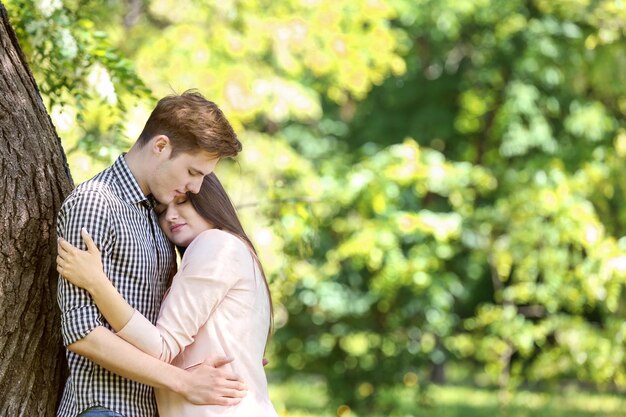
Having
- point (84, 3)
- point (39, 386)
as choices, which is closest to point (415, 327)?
point (84, 3)

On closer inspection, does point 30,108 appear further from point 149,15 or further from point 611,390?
point 611,390

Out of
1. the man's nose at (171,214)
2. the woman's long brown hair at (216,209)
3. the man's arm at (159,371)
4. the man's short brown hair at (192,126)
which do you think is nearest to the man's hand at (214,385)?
the man's arm at (159,371)

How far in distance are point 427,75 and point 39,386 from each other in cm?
1249

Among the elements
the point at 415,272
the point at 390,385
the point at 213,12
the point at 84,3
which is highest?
the point at 213,12

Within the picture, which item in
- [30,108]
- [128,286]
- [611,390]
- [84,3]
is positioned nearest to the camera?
[128,286]

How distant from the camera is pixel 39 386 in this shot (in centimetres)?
299

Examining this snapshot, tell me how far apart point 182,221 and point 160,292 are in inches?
8.4

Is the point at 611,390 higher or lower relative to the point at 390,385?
lower

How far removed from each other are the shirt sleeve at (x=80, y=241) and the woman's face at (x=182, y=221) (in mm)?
272

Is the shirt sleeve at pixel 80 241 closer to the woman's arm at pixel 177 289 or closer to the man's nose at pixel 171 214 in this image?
the woman's arm at pixel 177 289

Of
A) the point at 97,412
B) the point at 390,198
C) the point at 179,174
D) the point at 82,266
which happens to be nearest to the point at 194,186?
the point at 179,174

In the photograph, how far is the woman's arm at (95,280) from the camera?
8.91ft

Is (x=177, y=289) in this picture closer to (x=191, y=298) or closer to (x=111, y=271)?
(x=191, y=298)

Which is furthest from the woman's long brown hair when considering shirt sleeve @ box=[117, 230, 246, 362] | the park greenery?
the park greenery
